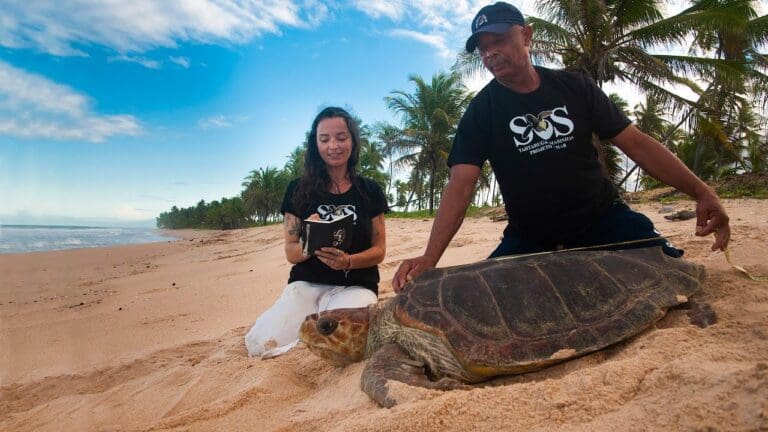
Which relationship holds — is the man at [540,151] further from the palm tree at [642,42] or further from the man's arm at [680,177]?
the palm tree at [642,42]

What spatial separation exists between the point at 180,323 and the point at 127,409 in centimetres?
203

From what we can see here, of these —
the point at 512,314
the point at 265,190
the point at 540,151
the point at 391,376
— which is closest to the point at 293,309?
the point at 391,376

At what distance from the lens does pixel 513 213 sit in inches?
99.3

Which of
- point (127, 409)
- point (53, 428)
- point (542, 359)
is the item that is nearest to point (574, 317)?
point (542, 359)

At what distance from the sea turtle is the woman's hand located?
0.54 m

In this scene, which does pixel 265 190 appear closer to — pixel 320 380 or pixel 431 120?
pixel 431 120

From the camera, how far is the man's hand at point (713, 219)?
2010mm

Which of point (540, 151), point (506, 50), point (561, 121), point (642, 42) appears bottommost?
point (540, 151)

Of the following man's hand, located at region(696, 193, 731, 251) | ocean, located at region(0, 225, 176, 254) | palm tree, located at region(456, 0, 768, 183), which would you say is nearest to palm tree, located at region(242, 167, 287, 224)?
ocean, located at region(0, 225, 176, 254)

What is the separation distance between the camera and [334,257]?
2619mm

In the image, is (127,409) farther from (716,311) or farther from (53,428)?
(716,311)

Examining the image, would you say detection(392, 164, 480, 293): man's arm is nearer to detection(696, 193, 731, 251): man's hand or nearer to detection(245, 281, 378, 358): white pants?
detection(245, 281, 378, 358): white pants

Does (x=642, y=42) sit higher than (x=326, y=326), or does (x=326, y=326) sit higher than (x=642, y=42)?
(x=642, y=42)

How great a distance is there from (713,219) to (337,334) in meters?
2.00
